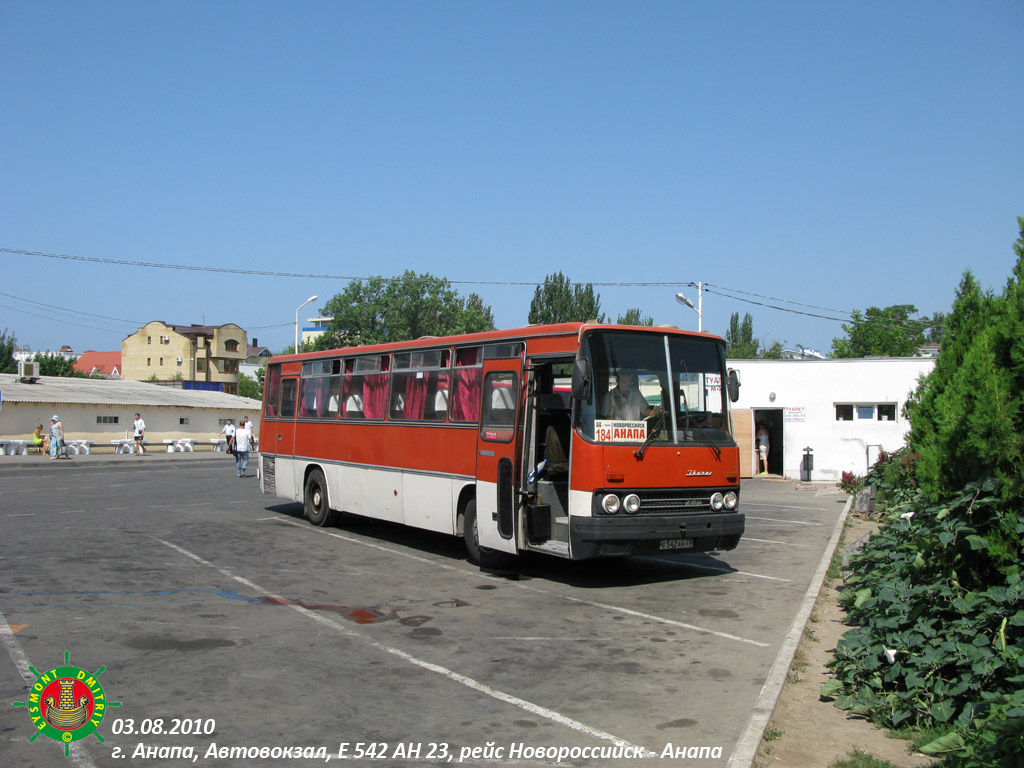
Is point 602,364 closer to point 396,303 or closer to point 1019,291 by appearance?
point 1019,291

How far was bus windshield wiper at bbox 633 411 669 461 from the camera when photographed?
9945 millimetres

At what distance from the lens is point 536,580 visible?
435 inches

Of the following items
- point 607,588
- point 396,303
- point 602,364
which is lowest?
point 607,588

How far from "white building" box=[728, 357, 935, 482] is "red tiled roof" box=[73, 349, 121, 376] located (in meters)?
111

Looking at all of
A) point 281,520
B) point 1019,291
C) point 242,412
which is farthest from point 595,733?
point 242,412

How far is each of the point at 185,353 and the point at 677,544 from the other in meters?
96.9

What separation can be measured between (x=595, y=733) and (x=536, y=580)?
552 cm

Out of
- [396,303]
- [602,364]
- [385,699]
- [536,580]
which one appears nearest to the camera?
[385,699]

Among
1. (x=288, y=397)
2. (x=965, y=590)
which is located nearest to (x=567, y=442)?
(x=965, y=590)

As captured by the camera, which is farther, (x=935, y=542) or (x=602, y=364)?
(x=602, y=364)

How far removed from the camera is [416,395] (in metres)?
13.3

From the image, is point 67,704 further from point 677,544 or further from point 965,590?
point 677,544

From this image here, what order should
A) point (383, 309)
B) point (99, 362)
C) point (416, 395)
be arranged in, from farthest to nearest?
point (99, 362) < point (383, 309) < point (416, 395)

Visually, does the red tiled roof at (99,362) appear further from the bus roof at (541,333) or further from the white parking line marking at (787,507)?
the bus roof at (541,333)
